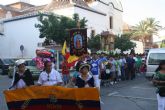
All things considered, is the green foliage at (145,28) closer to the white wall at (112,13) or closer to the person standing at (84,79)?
the white wall at (112,13)

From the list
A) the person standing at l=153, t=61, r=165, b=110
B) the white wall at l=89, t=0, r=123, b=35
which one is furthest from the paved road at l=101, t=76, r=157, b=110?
the white wall at l=89, t=0, r=123, b=35

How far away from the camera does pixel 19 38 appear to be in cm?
3997

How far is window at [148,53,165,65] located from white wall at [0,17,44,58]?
19.3 meters

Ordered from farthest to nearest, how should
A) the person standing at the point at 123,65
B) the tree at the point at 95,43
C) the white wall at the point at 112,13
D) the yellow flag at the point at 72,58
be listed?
the white wall at the point at 112,13
the tree at the point at 95,43
the person standing at the point at 123,65
the yellow flag at the point at 72,58

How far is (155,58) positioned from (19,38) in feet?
80.0

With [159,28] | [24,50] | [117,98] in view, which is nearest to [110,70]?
[117,98]

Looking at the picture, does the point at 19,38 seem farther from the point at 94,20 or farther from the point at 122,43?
the point at 122,43

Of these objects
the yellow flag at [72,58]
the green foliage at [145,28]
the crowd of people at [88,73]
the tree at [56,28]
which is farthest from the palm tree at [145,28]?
the yellow flag at [72,58]

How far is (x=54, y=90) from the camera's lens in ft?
20.9

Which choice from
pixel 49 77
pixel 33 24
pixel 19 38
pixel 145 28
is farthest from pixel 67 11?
pixel 49 77

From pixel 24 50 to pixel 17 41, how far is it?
1940mm

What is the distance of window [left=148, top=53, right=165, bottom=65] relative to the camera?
1822 cm

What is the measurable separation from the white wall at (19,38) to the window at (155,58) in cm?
1931

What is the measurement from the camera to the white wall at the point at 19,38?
1469 inches
